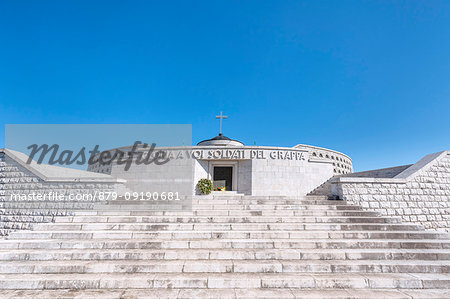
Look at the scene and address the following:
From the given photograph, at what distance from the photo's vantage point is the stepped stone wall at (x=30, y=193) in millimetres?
9469

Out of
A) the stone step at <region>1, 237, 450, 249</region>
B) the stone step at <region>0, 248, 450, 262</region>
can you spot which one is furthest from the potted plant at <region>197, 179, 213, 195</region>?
the stone step at <region>0, 248, 450, 262</region>

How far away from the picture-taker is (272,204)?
820 cm

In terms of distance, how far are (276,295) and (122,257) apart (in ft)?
11.1

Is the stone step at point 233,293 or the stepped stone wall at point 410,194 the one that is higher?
the stepped stone wall at point 410,194

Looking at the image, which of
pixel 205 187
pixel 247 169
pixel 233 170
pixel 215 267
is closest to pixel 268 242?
pixel 215 267

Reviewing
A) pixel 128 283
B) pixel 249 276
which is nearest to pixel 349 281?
pixel 249 276

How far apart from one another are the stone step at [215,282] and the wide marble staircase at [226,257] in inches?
0.7

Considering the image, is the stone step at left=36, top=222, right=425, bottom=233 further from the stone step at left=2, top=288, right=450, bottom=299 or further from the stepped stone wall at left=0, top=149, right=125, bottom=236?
the stepped stone wall at left=0, top=149, right=125, bottom=236

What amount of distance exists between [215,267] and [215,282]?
0.42 m

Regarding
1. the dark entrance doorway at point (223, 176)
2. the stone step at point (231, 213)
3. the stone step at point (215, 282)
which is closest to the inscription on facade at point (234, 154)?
the dark entrance doorway at point (223, 176)

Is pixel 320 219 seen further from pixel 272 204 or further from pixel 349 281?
A: pixel 349 281

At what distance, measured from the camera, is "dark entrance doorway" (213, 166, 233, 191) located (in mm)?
14492

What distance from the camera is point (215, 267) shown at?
4.17 meters

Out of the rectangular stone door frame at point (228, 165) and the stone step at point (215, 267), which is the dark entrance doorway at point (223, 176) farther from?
the stone step at point (215, 267)
